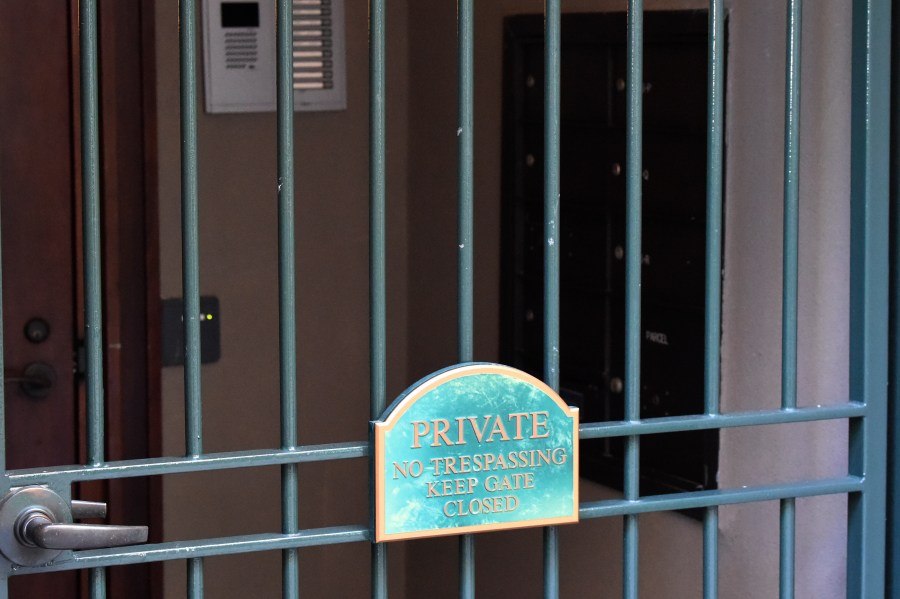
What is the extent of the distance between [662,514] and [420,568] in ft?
3.64

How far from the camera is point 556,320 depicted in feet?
4.99

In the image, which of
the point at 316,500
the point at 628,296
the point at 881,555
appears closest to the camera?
the point at 628,296

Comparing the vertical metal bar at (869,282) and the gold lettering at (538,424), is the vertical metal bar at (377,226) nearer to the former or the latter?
the gold lettering at (538,424)

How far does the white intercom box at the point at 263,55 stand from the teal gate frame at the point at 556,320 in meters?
1.56

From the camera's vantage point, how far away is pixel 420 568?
3420mm

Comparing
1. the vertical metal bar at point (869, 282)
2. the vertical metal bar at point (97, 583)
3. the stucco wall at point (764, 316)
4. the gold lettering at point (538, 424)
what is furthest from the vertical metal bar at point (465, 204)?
the stucco wall at point (764, 316)

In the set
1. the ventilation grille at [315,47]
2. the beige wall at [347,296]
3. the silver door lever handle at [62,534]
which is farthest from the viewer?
the ventilation grille at [315,47]

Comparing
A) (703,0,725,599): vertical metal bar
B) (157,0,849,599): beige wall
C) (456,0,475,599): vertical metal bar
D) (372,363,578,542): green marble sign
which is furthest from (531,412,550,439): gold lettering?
(157,0,849,599): beige wall

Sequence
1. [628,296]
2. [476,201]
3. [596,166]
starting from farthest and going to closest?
[476,201]
[596,166]
[628,296]

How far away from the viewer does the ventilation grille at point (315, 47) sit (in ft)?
10.5

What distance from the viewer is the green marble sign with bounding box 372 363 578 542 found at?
143 centimetres

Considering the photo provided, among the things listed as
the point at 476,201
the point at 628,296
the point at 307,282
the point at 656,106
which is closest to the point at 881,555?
the point at 628,296

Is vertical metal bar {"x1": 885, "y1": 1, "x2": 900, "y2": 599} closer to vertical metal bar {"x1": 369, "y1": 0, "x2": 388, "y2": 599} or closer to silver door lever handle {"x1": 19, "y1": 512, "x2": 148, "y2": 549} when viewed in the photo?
vertical metal bar {"x1": 369, "y1": 0, "x2": 388, "y2": 599}

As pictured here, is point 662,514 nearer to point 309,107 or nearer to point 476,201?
point 476,201
